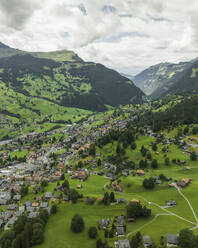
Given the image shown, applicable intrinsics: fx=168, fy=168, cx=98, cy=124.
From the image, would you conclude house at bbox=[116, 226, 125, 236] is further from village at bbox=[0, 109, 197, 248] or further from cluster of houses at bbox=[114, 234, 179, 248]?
cluster of houses at bbox=[114, 234, 179, 248]

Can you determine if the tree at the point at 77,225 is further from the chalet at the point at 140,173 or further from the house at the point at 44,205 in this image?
the chalet at the point at 140,173

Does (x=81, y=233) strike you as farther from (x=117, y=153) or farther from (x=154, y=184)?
(x=117, y=153)

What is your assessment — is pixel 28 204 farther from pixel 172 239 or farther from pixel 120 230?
pixel 172 239

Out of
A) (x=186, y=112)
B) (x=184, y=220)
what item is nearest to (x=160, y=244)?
(x=184, y=220)

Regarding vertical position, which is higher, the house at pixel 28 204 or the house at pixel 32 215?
the house at pixel 28 204

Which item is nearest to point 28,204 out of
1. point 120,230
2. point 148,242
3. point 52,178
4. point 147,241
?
point 52,178

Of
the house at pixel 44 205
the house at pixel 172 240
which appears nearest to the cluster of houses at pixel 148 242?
the house at pixel 172 240

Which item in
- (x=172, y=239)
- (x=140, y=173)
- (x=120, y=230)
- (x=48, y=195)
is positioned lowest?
(x=120, y=230)
